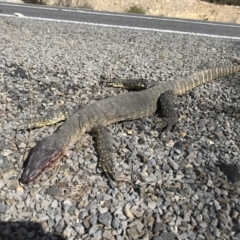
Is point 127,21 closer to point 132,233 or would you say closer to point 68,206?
point 68,206

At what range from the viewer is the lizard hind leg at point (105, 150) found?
180 inches

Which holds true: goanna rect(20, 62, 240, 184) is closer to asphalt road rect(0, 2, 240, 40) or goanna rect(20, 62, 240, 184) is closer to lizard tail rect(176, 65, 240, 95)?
lizard tail rect(176, 65, 240, 95)

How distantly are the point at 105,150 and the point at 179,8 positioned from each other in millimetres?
25357

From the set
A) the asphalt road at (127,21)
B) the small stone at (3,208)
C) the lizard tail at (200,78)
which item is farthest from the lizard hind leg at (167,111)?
the asphalt road at (127,21)

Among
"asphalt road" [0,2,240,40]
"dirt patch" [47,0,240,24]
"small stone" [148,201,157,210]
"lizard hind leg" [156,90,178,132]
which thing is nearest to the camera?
"small stone" [148,201,157,210]

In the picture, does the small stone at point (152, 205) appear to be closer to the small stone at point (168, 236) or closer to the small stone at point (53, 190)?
the small stone at point (168, 236)

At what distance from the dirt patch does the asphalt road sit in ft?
30.0

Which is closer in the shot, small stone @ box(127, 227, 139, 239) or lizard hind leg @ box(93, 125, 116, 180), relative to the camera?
small stone @ box(127, 227, 139, 239)

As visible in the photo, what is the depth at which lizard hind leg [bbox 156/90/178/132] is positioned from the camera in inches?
230

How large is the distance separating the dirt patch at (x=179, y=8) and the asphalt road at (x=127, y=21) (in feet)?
30.0

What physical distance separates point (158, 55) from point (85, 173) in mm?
6227

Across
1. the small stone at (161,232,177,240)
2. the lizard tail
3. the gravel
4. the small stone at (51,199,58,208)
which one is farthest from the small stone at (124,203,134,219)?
the lizard tail

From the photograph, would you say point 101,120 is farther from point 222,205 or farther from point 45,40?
point 45,40

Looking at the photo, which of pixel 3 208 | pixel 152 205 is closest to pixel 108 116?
pixel 152 205
